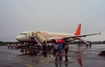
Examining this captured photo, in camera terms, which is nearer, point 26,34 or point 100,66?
point 100,66

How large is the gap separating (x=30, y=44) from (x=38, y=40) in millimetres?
4571

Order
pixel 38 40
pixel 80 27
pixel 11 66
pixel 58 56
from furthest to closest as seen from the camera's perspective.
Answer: pixel 80 27 < pixel 38 40 < pixel 58 56 < pixel 11 66

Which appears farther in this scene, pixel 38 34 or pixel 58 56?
pixel 38 34

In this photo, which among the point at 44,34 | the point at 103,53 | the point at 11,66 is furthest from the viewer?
the point at 44,34

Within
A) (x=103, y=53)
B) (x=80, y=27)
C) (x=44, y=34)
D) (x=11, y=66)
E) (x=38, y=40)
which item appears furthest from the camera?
(x=80, y=27)

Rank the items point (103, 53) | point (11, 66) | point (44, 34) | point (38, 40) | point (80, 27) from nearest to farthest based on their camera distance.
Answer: point (11, 66)
point (103, 53)
point (38, 40)
point (44, 34)
point (80, 27)

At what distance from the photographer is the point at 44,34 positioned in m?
38.8

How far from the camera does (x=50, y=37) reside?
132 ft

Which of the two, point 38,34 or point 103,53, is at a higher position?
point 38,34

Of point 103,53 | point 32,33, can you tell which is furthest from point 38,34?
point 103,53

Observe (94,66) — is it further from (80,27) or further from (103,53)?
(80,27)

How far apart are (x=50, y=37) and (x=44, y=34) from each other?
2.15m

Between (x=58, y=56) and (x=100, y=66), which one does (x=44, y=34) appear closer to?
(x=58, y=56)

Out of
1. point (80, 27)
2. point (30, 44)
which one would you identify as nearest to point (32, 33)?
point (30, 44)
